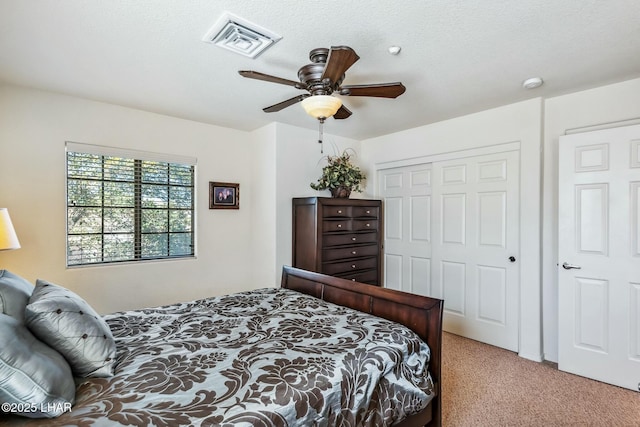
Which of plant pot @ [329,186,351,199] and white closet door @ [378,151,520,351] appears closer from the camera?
white closet door @ [378,151,520,351]

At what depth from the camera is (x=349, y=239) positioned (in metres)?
3.89

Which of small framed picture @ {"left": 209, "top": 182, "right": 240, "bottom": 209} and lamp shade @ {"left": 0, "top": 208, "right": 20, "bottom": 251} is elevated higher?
small framed picture @ {"left": 209, "top": 182, "right": 240, "bottom": 209}

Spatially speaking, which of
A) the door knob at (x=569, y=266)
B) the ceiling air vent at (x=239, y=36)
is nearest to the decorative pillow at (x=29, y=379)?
the ceiling air vent at (x=239, y=36)

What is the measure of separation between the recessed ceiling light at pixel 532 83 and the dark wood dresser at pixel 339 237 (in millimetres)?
2070

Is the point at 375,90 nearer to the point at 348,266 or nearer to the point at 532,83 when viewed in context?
the point at 532,83

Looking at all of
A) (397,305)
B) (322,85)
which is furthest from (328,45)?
(397,305)

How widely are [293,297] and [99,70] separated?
2.33 meters

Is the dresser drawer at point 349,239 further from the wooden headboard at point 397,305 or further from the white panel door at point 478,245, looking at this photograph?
the wooden headboard at point 397,305

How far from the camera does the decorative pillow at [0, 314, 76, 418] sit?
0.98 metres

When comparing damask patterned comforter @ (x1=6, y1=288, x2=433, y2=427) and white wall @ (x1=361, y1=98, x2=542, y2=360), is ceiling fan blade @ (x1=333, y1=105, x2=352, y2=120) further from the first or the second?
white wall @ (x1=361, y1=98, x2=542, y2=360)

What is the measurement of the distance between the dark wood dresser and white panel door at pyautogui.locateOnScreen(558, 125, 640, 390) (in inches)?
79.3

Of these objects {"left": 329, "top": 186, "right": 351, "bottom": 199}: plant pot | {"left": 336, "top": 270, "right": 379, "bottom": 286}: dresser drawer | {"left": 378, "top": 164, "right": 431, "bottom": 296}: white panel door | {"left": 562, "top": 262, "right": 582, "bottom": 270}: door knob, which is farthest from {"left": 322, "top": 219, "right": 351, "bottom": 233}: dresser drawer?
{"left": 562, "top": 262, "right": 582, "bottom": 270}: door knob

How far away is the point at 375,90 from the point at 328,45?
0.42 m

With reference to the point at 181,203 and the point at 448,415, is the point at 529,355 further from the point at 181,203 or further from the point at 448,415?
the point at 181,203
